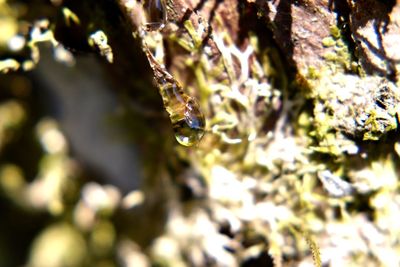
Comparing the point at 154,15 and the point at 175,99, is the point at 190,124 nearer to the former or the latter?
the point at 175,99

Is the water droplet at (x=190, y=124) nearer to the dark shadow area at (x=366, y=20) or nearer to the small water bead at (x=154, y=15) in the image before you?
the small water bead at (x=154, y=15)

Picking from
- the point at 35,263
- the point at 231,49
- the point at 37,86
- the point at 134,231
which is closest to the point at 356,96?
the point at 231,49

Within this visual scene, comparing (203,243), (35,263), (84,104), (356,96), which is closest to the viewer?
(356,96)

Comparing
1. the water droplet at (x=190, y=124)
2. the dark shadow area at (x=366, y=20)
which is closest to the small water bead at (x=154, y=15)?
the water droplet at (x=190, y=124)

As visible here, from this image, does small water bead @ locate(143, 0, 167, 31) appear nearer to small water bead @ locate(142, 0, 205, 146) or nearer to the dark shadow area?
small water bead @ locate(142, 0, 205, 146)

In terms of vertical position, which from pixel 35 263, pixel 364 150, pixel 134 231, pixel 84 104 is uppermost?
pixel 364 150

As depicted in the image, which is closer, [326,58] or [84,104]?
[326,58]

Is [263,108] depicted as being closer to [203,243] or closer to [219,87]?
[219,87]

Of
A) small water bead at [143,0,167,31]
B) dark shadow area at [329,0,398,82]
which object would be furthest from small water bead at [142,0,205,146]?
dark shadow area at [329,0,398,82]

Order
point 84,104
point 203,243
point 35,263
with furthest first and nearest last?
point 35,263 < point 84,104 < point 203,243
